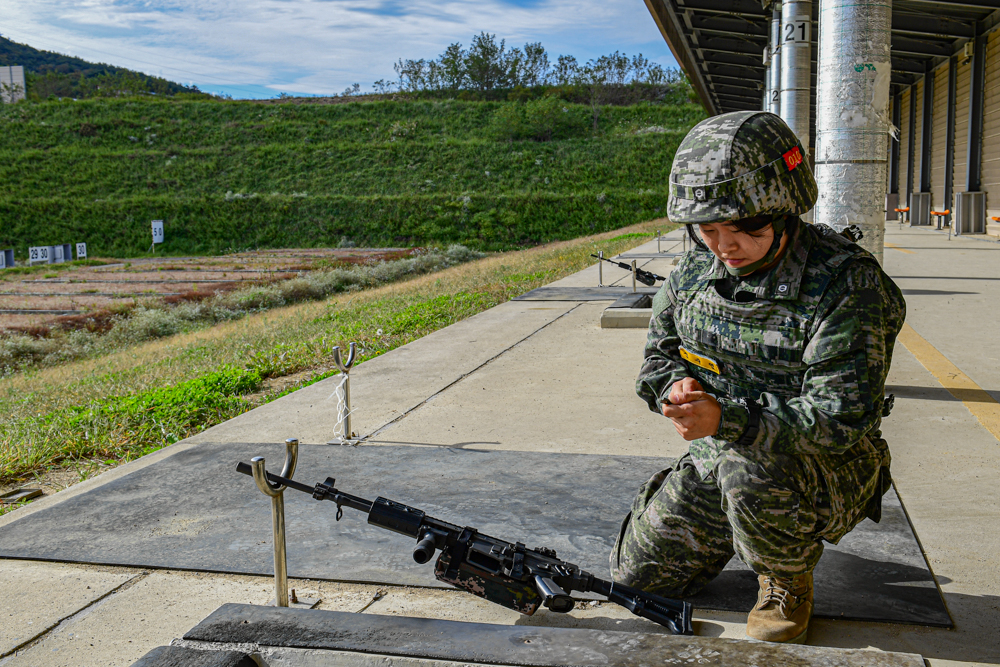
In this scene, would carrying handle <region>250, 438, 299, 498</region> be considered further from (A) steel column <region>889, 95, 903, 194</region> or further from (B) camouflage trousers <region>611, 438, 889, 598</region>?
(A) steel column <region>889, 95, 903, 194</region>

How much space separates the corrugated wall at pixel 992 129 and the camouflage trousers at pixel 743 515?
63.7ft

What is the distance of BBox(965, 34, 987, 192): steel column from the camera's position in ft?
63.6

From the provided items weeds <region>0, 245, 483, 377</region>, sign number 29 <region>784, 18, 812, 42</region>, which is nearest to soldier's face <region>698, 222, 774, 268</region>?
sign number 29 <region>784, 18, 812, 42</region>

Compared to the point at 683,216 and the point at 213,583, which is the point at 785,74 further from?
the point at 213,583

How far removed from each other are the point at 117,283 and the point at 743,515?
2522 cm

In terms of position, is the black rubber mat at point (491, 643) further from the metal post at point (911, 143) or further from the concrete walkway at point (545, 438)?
the metal post at point (911, 143)

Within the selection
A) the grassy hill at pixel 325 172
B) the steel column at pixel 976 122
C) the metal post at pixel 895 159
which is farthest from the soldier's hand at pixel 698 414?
the grassy hill at pixel 325 172

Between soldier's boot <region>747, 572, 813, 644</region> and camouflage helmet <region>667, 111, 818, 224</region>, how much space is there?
40.4 inches

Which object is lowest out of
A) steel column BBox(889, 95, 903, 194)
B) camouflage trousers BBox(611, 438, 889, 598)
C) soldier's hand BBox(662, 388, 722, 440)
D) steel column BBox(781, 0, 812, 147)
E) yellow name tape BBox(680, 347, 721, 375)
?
camouflage trousers BBox(611, 438, 889, 598)

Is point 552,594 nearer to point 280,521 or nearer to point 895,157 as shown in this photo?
point 280,521

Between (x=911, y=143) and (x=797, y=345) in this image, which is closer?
(x=797, y=345)

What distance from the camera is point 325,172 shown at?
5431cm

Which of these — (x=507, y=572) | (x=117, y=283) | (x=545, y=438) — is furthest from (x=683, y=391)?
(x=117, y=283)

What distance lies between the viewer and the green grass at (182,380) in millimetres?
5012
